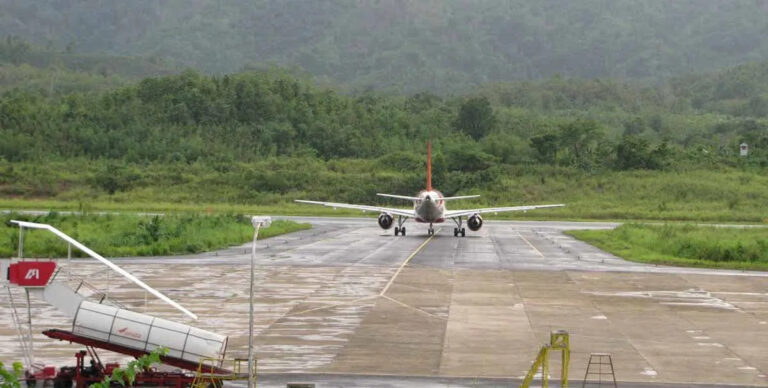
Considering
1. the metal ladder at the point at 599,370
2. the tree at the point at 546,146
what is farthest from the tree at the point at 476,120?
the metal ladder at the point at 599,370

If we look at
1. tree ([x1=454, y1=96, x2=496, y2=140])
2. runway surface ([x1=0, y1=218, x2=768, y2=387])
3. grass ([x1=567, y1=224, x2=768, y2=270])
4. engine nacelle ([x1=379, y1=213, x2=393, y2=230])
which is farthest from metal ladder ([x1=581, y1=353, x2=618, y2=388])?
tree ([x1=454, y1=96, x2=496, y2=140])

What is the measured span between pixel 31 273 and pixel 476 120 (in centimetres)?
15487

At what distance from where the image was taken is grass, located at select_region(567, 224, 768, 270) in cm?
6006

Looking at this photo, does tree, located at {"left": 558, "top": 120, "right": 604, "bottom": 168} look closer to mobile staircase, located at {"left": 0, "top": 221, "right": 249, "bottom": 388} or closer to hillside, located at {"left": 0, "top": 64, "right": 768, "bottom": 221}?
hillside, located at {"left": 0, "top": 64, "right": 768, "bottom": 221}

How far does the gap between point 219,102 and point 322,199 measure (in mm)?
46465

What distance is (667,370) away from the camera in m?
29.2

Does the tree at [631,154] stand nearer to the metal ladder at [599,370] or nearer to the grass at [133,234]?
the grass at [133,234]

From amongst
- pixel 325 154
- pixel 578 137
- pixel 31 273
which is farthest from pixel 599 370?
pixel 325 154

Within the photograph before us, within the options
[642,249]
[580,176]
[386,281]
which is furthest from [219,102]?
[386,281]

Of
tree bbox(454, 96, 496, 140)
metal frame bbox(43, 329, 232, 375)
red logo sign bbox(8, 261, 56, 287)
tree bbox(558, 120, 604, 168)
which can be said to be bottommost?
metal frame bbox(43, 329, 232, 375)

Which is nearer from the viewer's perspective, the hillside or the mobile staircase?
the mobile staircase

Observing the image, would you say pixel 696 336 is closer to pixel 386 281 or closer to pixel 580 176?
pixel 386 281

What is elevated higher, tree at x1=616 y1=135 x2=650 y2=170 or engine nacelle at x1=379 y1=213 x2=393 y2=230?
tree at x1=616 y1=135 x2=650 y2=170

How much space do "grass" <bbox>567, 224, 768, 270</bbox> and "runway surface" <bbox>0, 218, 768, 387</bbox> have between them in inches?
111
